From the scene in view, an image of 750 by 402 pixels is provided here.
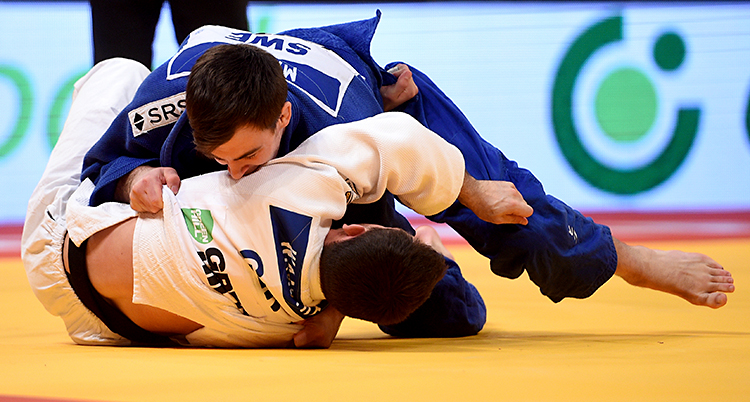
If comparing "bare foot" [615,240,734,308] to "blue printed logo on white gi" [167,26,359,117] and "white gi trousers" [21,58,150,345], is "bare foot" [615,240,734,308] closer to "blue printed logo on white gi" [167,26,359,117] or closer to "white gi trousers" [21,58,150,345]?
"blue printed logo on white gi" [167,26,359,117]

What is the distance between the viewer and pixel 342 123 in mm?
1521

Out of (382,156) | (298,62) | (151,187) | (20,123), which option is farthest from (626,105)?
(151,187)

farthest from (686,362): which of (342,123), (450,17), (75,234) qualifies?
(450,17)

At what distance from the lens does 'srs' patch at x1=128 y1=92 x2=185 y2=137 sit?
58.7 inches

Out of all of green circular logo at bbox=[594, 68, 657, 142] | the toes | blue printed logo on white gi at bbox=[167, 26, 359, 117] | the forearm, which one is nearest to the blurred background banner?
green circular logo at bbox=[594, 68, 657, 142]

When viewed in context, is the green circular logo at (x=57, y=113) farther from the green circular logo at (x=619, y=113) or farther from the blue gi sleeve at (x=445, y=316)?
the blue gi sleeve at (x=445, y=316)

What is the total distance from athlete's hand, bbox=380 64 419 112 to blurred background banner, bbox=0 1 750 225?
2816 millimetres

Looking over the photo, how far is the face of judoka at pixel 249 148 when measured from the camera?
1286 mm

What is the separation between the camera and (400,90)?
1.96 metres

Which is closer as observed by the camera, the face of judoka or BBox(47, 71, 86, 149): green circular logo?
the face of judoka

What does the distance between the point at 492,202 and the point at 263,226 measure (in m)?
0.55

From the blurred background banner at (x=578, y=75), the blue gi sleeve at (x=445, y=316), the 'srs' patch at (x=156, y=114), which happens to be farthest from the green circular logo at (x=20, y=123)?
the blue gi sleeve at (x=445, y=316)

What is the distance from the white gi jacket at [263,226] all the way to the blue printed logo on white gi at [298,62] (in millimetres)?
174

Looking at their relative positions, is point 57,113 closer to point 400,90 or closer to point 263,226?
point 400,90
